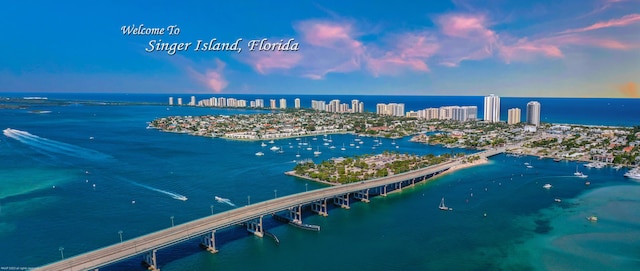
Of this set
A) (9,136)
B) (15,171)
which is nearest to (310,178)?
(15,171)

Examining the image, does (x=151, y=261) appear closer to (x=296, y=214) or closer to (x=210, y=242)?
(x=210, y=242)

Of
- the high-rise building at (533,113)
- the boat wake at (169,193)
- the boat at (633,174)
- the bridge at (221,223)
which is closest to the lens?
the bridge at (221,223)

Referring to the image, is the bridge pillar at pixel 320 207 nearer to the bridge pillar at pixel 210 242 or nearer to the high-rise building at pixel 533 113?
the bridge pillar at pixel 210 242

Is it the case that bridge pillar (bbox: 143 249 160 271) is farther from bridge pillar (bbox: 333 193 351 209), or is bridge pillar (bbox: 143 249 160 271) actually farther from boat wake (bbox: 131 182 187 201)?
bridge pillar (bbox: 333 193 351 209)

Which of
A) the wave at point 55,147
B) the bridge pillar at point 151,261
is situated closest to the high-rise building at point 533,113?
the wave at point 55,147

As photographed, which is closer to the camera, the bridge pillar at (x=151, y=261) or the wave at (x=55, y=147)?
the bridge pillar at (x=151, y=261)
